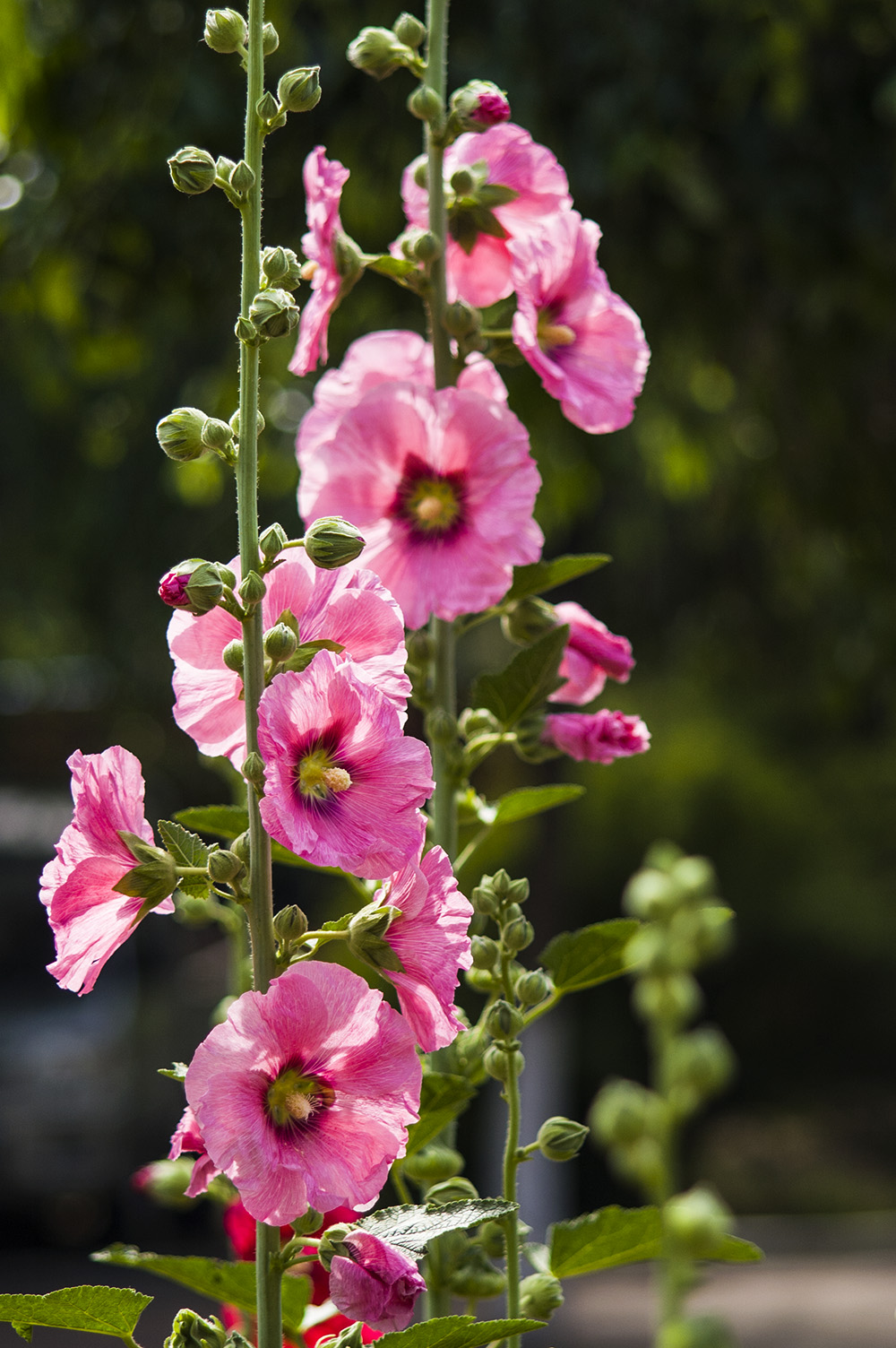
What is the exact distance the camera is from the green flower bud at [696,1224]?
2.17ft

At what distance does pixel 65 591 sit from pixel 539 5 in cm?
465

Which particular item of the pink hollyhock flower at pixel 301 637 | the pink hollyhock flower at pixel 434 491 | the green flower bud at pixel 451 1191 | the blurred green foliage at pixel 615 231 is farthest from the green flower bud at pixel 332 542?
the blurred green foliage at pixel 615 231

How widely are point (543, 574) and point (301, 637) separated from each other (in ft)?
0.58

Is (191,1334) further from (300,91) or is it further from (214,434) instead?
(300,91)

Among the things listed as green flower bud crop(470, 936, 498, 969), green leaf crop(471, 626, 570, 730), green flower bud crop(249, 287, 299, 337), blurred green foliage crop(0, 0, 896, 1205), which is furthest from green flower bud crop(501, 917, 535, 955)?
blurred green foliage crop(0, 0, 896, 1205)

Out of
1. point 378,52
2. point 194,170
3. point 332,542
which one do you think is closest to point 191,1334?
point 332,542

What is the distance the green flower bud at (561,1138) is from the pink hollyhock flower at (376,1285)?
0.43 feet

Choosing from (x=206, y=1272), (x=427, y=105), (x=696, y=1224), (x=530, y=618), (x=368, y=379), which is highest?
(x=427, y=105)

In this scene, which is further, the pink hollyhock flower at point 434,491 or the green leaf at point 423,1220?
the pink hollyhock flower at point 434,491

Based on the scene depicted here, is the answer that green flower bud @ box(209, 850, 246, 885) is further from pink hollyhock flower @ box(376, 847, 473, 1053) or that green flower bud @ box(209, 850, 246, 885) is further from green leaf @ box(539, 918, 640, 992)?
green leaf @ box(539, 918, 640, 992)

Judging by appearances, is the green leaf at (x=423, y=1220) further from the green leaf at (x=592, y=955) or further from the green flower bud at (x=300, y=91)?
the green flower bud at (x=300, y=91)

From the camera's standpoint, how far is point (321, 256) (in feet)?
2.11

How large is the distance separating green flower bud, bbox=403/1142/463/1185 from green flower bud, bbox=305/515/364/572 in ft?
0.78

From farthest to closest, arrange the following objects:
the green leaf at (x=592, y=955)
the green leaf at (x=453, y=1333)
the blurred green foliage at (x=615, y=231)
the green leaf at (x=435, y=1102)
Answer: the blurred green foliage at (x=615, y=231)
the green leaf at (x=592, y=955)
the green leaf at (x=435, y=1102)
the green leaf at (x=453, y=1333)
